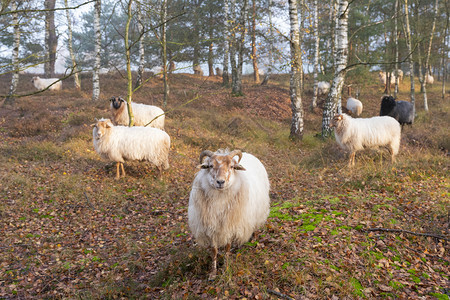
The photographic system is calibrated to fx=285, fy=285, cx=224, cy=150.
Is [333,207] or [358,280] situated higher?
[333,207]

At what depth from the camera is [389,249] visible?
4.88m

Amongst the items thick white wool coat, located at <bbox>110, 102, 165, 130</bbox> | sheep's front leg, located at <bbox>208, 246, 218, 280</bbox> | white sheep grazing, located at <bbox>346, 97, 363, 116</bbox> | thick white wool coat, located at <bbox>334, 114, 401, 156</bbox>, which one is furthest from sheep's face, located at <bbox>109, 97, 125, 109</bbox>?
white sheep grazing, located at <bbox>346, 97, 363, 116</bbox>

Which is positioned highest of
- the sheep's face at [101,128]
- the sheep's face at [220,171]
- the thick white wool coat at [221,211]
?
the sheep's face at [101,128]

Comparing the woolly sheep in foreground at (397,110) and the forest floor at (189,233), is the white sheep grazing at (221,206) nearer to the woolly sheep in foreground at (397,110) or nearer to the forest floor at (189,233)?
the forest floor at (189,233)

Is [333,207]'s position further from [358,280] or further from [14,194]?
[14,194]

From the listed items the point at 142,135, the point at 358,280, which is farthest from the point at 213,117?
the point at 358,280

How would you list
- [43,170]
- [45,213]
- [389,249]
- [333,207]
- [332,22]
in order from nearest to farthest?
[389,249] < [333,207] < [45,213] < [43,170] < [332,22]

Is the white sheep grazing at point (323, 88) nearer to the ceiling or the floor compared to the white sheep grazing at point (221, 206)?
nearer to the ceiling

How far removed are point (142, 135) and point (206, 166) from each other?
5764 mm

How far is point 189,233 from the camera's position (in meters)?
6.11

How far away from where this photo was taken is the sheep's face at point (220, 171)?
4.09 metres

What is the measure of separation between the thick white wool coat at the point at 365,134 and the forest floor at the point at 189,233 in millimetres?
569

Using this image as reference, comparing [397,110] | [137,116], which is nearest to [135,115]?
[137,116]

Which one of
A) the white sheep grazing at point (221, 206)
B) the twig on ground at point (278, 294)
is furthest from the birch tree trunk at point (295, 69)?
the twig on ground at point (278, 294)
